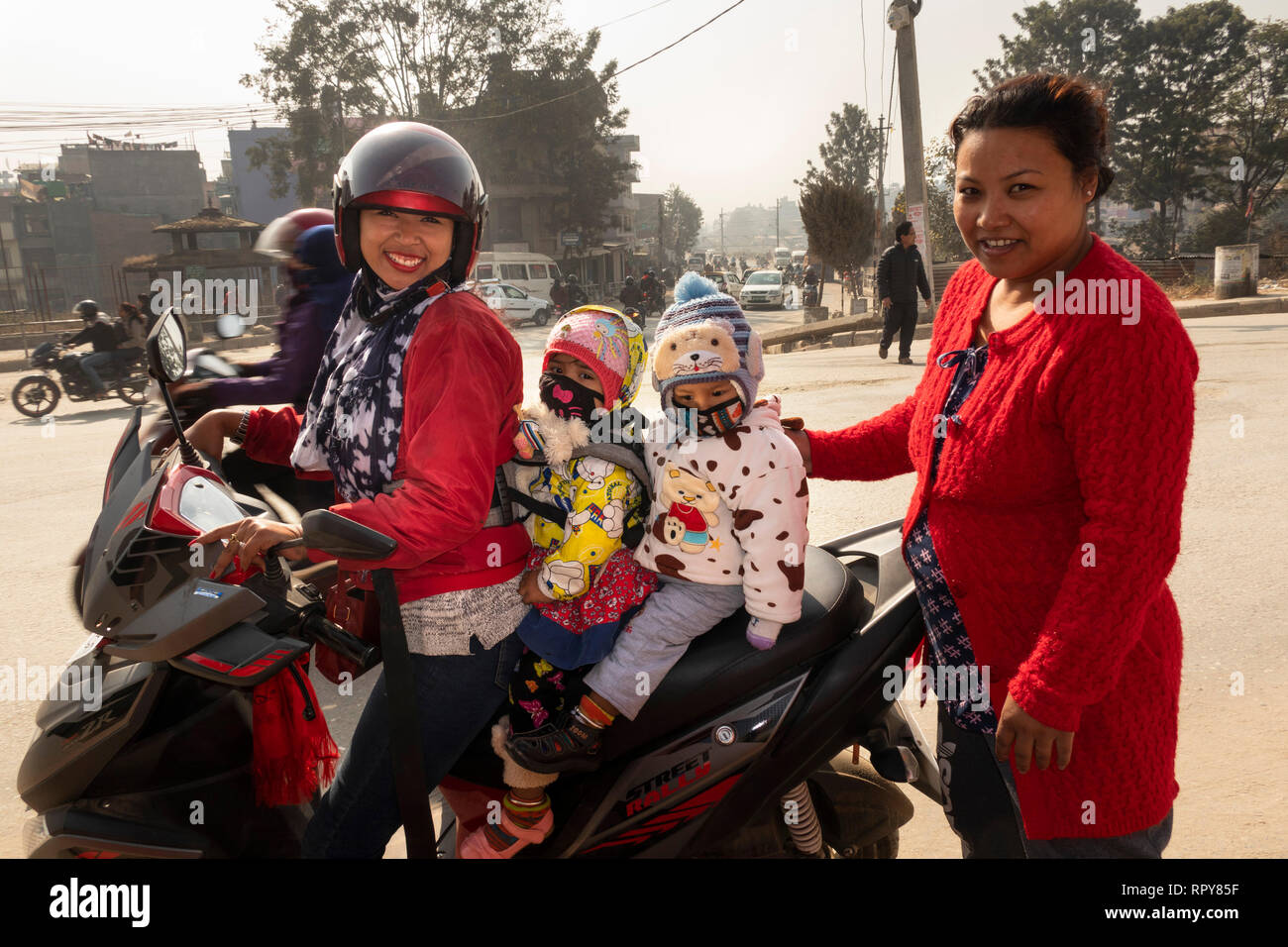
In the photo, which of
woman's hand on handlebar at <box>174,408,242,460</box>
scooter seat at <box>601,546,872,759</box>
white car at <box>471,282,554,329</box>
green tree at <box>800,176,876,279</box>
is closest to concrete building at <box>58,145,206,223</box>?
white car at <box>471,282,554,329</box>

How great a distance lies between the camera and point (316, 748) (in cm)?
193

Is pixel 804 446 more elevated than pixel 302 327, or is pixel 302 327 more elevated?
pixel 302 327

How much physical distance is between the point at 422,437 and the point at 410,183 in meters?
0.50

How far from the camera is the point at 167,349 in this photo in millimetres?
1875

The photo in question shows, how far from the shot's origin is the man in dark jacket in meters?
11.8

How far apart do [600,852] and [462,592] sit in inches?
26.3

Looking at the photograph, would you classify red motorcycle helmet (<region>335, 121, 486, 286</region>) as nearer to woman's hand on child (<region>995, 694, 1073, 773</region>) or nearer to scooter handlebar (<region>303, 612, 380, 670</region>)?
scooter handlebar (<region>303, 612, 380, 670</region>)

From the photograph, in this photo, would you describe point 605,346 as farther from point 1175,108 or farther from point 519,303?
point 1175,108

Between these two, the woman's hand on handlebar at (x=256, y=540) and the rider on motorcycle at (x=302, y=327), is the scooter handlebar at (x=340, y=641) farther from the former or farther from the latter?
the rider on motorcycle at (x=302, y=327)

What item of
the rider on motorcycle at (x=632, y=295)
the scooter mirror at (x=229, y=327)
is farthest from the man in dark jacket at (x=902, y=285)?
the rider on motorcycle at (x=632, y=295)

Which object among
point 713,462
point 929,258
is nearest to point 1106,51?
point 929,258

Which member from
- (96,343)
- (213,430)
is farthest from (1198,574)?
(96,343)

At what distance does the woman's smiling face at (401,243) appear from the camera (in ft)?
5.59

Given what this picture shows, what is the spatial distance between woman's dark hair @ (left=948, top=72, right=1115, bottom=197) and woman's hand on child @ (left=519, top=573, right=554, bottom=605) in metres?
1.18
